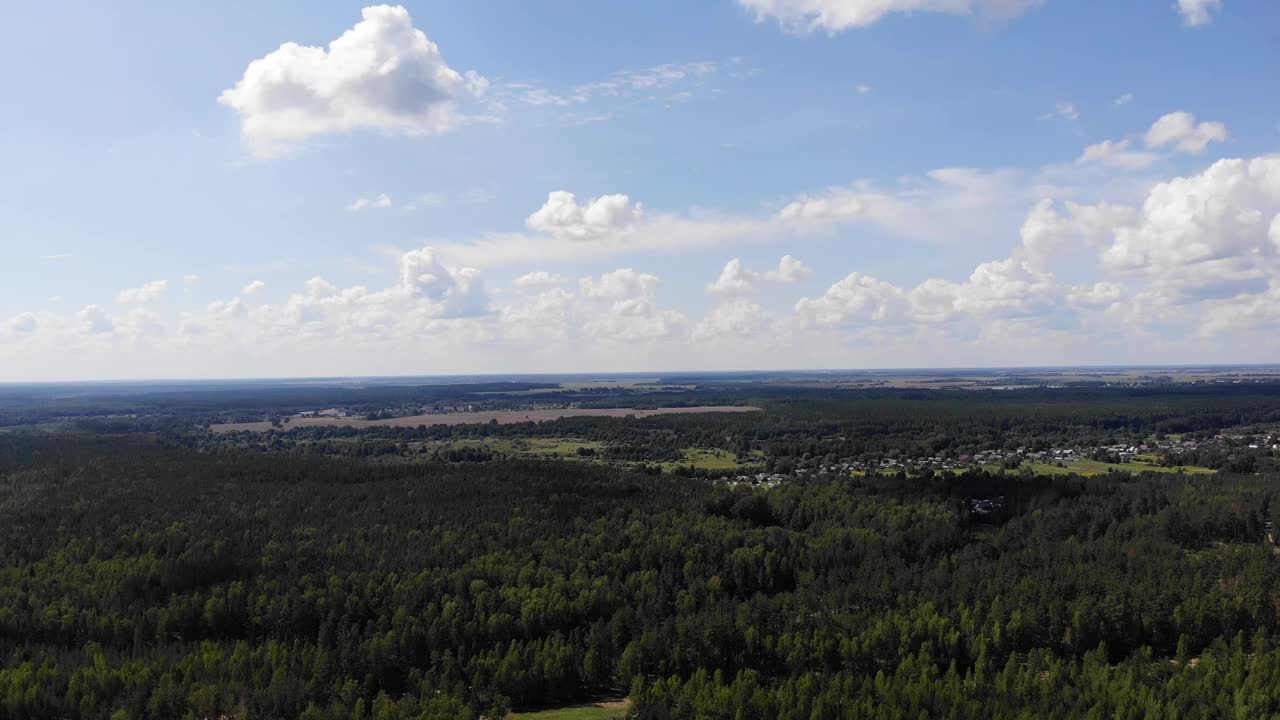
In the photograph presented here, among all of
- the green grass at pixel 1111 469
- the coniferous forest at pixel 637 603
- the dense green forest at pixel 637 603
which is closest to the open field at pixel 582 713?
the coniferous forest at pixel 637 603

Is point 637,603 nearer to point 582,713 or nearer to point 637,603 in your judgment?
point 637,603

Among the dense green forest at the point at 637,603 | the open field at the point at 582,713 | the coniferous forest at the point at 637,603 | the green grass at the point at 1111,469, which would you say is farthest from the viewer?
the green grass at the point at 1111,469

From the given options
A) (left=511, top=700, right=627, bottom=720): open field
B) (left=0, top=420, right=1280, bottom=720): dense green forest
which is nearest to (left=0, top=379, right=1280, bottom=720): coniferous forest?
(left=0, top=420, right=1280, bottom=720): dense green forest

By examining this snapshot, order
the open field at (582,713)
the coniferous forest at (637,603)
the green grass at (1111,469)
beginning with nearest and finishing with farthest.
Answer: the coniferous forest at (637,603) → the open field at (582,713) → the green grass at (1111,469)

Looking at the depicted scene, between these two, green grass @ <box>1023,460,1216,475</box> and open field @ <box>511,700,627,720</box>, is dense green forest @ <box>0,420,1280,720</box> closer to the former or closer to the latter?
open field @ <box>511,700,627,720</box>

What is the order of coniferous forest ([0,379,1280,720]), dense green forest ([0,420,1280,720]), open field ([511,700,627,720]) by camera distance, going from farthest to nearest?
open field ([511,700,627,720])
dense green forest ([0,420,1280,720])
coniferous forest ([0,379,1280,720])

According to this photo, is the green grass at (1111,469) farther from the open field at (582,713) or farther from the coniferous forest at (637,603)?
the open field at (582,713)

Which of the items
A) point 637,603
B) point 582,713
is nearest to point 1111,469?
point 637,603
